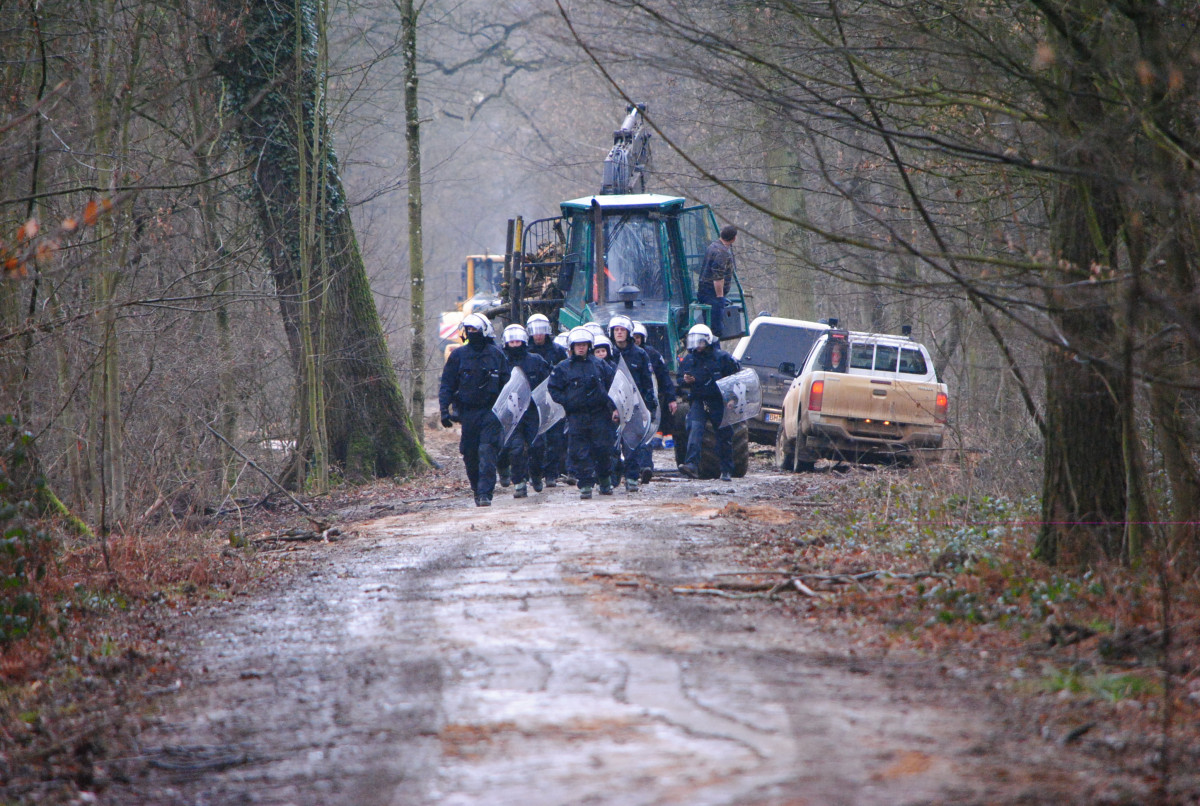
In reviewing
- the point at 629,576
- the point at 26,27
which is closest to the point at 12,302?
the point at 26,27

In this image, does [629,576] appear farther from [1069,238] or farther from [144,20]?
[144,20]

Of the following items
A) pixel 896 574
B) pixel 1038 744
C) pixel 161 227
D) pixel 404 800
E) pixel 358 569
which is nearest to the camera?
pixel 404 800

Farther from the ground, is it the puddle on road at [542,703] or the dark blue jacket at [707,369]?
the dark blue jacket at [707,369]

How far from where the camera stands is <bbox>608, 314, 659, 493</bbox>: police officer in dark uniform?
14500 mm

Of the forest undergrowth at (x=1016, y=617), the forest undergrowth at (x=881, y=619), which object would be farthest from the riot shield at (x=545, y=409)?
the forest undergrowth at (x=1016, y=617)

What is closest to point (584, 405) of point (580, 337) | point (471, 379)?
point (580, 337)

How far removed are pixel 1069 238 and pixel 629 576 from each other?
3.38 metres

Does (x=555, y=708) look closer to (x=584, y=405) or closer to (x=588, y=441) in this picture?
(x=584, y=405)

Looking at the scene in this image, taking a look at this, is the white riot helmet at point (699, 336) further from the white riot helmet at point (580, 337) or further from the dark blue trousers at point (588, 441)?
the dark blue trousers at point (588, 441)

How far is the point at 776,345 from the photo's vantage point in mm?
21516

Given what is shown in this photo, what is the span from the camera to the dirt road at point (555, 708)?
13.8ft

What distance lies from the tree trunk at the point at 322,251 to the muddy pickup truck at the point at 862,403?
5.62 metres

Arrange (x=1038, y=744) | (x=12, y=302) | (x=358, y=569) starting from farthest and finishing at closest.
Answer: (x=12, y=302), (x=358, y=569), (x=1038, y=744)

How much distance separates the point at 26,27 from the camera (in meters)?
9.56
